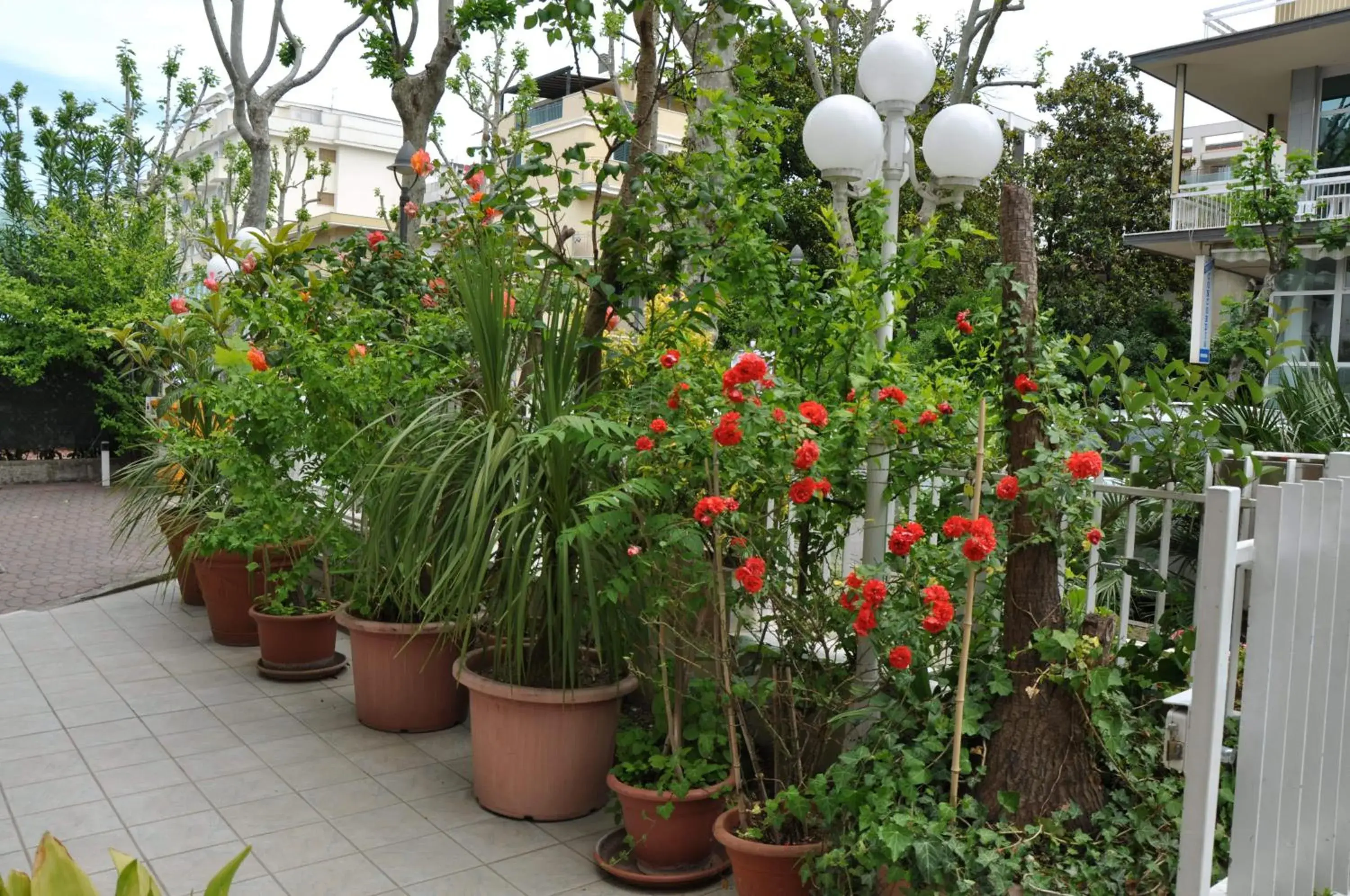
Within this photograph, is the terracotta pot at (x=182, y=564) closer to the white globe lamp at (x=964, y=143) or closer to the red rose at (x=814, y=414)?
the red rose at (x=814, y=414)

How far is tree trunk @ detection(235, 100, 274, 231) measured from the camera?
11867 mm

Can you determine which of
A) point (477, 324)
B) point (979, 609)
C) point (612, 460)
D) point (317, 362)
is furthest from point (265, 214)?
point (979, 609)

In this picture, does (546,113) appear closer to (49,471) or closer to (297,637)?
(49,471)

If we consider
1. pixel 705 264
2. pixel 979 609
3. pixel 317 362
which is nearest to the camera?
pixel 979 609

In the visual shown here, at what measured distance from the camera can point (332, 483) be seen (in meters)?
4.88

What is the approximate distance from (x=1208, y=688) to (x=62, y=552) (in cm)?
1008

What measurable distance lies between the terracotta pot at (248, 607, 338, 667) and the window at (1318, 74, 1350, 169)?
56.5ft

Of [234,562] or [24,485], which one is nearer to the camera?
[234,562]

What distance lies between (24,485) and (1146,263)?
20103mm

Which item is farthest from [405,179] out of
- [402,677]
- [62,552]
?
[62,552]

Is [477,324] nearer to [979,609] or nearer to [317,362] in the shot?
[317,362]

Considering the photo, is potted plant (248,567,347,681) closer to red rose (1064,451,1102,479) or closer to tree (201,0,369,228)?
red rose (1064,451,1102,479)

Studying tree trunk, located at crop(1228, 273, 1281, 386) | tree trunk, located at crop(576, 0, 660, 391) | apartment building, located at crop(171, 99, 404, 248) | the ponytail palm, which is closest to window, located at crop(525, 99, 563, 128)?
apartment building, located at crop(171, 99, 404, 248)

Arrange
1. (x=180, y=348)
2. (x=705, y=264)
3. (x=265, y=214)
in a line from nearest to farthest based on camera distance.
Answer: (x=705, y=264), (x=180, y=348), (x=265, y=214)
